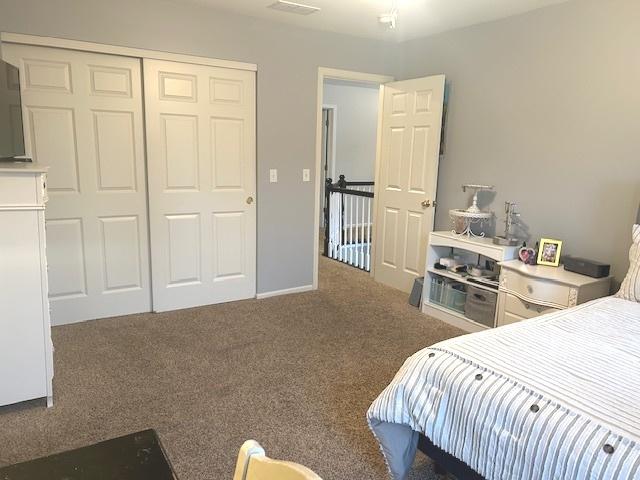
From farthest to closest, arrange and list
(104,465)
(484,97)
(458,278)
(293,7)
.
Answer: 1. (484,97)
2. (458,278)
3. (293,7)
4. (104,465)

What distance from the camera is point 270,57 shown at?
3.97 m

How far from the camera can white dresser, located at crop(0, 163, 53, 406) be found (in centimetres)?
217

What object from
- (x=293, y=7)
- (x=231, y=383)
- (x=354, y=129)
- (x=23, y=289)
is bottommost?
(x=231, y=383)

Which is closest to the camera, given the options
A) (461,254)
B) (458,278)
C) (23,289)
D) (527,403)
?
(527,403)

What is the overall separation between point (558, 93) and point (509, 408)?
8.93ft

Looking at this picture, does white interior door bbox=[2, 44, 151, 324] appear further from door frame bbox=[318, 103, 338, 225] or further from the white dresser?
door frame bbox=[318, 103, 338, 225]

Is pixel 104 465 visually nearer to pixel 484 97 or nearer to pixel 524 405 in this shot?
pixel 524 405

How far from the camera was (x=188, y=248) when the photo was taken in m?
3.90

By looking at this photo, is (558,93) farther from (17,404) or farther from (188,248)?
(17,404)

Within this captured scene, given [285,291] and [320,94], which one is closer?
[320,94]

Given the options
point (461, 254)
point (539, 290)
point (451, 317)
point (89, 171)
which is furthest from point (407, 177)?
point (89, 171)

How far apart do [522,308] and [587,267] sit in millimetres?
491

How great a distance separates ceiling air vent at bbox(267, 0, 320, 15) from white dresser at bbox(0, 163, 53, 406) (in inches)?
83.7

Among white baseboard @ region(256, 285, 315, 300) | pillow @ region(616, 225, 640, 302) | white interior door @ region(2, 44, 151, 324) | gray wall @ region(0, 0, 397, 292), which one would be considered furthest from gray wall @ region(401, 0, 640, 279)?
white interior door @ region(2, 44, 151, 324)
